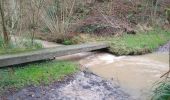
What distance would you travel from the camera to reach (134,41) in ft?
38.3

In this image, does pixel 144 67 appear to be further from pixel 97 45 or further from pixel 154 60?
pixel 97 45

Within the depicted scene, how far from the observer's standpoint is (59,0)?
11906mm

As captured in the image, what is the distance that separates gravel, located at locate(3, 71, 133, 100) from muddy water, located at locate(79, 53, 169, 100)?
1.05ft

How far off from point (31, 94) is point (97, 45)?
4256 mm

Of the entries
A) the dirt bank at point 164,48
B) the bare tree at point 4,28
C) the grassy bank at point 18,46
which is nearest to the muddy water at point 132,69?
the dirt bank at point 164,48

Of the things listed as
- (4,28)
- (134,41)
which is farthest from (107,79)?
(134,41)

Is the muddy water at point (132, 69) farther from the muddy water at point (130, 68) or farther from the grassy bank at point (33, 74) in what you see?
the grassy bank at point (33, 74)

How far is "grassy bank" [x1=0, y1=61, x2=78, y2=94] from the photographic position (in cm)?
675

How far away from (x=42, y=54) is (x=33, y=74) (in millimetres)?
962

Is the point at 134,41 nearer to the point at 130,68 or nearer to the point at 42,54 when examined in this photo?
the point at 130,68

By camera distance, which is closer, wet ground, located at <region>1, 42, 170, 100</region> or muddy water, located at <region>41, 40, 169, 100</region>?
wet ground, located at <region>1, 42, 170, 100</region>

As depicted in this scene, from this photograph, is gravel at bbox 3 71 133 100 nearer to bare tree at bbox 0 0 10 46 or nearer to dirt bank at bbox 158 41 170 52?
bare tree at bbox 0 0 10 46

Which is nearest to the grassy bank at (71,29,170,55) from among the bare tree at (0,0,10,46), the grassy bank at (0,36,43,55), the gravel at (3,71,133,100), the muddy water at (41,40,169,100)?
the muddy water at (41,40,169,100)

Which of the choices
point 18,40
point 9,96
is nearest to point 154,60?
point 18,40
